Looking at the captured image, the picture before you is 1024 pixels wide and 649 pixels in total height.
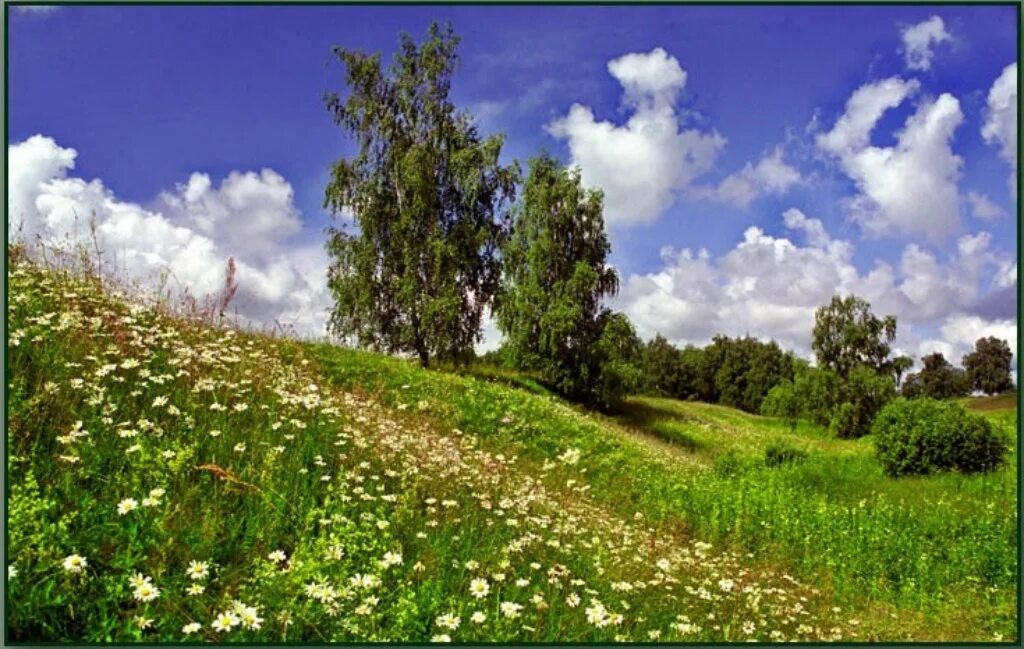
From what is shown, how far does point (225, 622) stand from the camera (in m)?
3.20

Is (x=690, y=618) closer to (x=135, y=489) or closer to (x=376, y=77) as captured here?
(x=135, y=489)

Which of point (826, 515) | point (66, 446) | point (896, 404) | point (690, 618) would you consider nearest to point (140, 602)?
point (66, 446)

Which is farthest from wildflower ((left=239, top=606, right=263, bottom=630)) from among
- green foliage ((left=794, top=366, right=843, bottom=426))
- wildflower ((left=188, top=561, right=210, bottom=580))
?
green foliage ((left=794, top=366, right=843, bottom=426))

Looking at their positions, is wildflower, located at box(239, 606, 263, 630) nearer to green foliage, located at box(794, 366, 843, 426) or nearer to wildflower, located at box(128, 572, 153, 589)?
wildflower, located at box(128, 572, 153, 589)

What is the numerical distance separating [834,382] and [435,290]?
97.7ft

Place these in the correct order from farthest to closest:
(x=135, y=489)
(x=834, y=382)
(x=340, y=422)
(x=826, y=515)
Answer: (x=834, y=382) → (x=826, y=515) → (x=340, y=422) → (x=135, y=489)

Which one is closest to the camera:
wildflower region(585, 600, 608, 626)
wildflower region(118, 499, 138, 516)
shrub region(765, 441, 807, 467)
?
wildflower region(118, 499, 138, 516)

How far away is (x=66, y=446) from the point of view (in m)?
4.66

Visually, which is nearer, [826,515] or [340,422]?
[340,422]

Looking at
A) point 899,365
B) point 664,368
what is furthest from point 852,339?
point 664,368

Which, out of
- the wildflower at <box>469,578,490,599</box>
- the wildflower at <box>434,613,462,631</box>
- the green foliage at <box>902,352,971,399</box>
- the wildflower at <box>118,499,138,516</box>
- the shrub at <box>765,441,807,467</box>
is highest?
the green foliage at <box>902,352,971,399</box>

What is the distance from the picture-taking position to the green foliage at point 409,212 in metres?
26.1

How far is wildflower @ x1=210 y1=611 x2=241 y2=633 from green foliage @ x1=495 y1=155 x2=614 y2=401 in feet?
86.4

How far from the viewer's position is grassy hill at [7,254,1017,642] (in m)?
3.49
